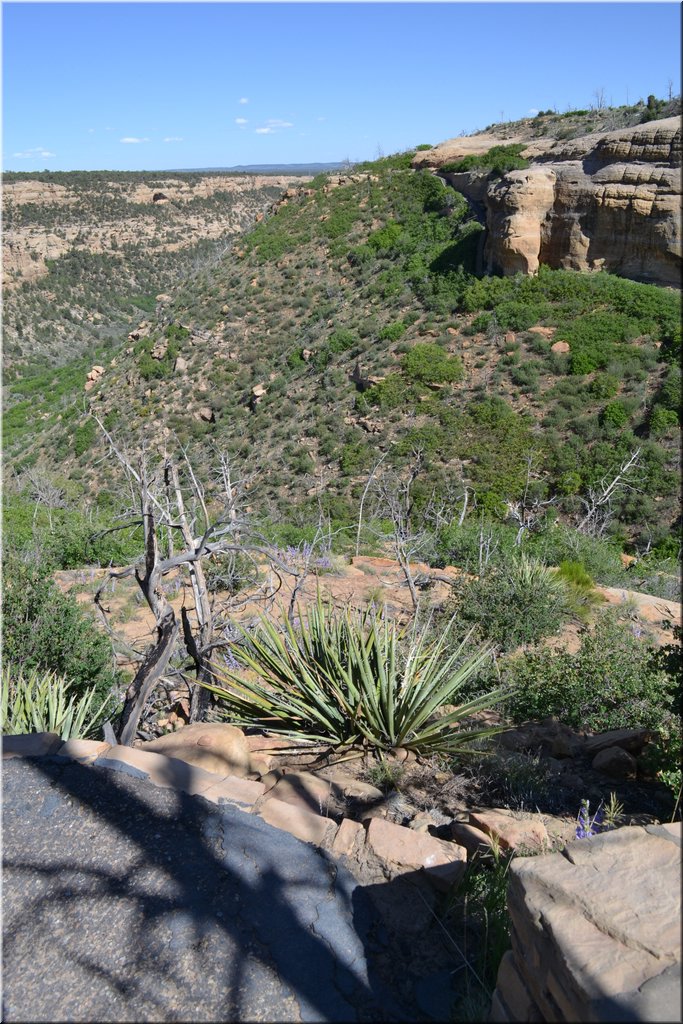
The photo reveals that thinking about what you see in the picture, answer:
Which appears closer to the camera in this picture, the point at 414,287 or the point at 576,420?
the point at 576,420

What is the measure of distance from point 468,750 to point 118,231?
6157cm

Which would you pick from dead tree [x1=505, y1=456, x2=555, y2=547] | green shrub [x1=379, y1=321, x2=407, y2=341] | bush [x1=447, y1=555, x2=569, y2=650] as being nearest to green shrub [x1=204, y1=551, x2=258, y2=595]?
bush [x1=447, y1=555, x2=569, y2=650]

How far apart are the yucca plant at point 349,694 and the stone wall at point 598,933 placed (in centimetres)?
191

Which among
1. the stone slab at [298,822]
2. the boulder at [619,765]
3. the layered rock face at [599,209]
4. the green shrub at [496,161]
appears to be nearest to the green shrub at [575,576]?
the boulder at [619,765]

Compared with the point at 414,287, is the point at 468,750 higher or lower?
lower

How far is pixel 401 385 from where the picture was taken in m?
20.5

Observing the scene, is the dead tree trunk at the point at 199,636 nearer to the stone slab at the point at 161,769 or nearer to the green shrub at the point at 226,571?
the stone slab at the point at 161,769

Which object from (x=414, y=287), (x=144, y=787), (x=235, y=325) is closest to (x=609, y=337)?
(x=414, y=287)

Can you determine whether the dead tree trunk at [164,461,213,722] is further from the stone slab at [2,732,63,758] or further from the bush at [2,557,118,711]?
the stone slab at [2,732,63,758]

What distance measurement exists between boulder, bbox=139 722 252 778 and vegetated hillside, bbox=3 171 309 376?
39.8 metres

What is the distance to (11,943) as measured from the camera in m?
2.60

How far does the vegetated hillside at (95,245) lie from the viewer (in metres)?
46.3

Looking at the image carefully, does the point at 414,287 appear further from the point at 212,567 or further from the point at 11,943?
the point at 11,943

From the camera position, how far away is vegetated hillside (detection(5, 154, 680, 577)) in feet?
55.0
